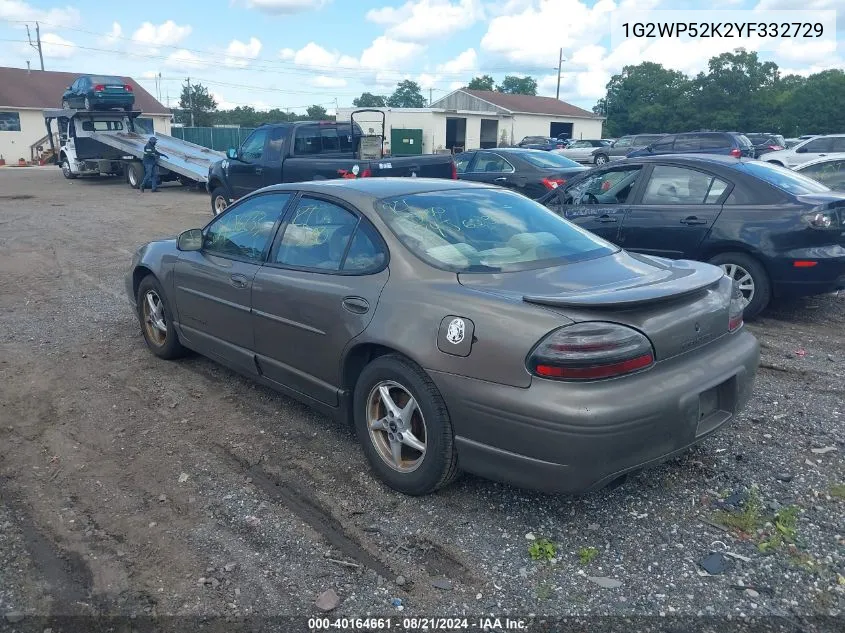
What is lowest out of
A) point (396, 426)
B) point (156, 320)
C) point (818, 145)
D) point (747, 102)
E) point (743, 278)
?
point (156, 320)

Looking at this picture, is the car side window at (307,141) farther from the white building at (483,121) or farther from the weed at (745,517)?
the white building at (483,121)

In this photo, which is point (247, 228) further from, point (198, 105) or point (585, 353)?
point (198, 105)

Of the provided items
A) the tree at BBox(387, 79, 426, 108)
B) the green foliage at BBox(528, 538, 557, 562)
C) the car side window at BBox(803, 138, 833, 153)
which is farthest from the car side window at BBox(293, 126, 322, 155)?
the tree at BBox(387, 79, 426, 108)

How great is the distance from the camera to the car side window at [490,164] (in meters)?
12.7

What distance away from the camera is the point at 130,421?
4.64 meters

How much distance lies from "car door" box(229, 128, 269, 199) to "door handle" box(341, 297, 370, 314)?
31.0 ft

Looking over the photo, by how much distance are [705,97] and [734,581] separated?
193 ft

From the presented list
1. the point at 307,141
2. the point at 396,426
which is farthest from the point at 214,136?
the point at 396,426

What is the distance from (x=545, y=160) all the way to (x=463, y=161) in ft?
5.77

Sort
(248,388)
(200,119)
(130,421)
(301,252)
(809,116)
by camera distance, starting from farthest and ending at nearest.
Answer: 1. (200,119)
2. (809,116)
3. (248,388)
4. (130,421)
5. (301,252)

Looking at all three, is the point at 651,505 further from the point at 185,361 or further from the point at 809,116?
the point at 809,116

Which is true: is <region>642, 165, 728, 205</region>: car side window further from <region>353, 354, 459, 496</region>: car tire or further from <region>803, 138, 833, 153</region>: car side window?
<region>803, 138, 833, 153</region>: car side window

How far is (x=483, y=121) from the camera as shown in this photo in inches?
2104

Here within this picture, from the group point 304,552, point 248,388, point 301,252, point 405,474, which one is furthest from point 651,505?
point 248,388
